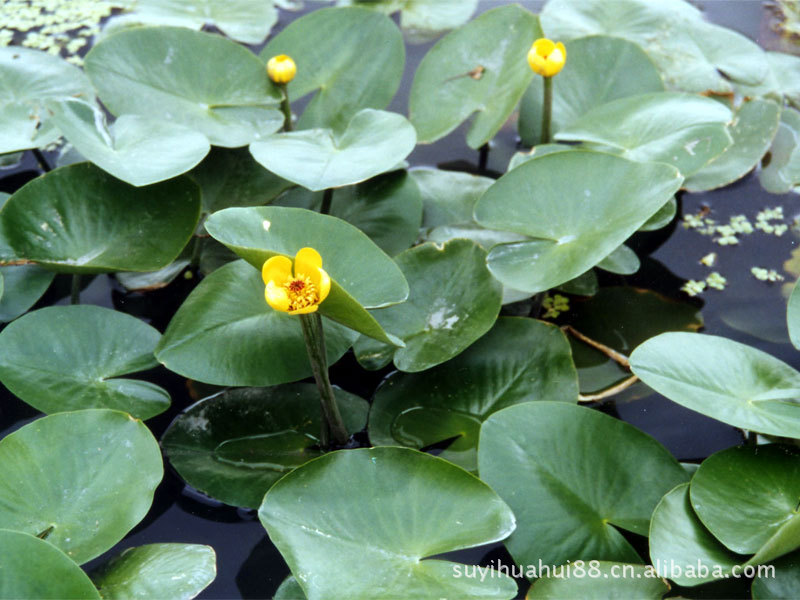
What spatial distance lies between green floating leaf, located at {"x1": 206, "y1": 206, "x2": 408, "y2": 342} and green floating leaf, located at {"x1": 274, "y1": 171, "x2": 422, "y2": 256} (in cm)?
38

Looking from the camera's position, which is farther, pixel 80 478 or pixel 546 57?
pixel 546 57

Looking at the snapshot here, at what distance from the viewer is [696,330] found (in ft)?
4.96

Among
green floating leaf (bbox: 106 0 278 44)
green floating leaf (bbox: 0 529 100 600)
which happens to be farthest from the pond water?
green floating leaf (bbox: 106 0 278 44)

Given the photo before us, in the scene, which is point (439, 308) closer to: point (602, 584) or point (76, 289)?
point (602, 584)

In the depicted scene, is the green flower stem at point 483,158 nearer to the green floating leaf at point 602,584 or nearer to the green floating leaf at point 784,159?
the green floating leaf at point 784,159

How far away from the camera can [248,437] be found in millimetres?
1310

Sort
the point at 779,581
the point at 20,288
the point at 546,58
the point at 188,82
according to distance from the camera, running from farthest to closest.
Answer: the point at 188,82 < the point at 546,58 < the point at 20,288 < the point at 779,581

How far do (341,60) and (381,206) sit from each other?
1.45 feet

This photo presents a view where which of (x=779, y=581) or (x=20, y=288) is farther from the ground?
(x=20, y=288)

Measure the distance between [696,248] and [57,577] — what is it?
1.47 metres

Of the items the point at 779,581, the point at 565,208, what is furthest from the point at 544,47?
the point at 779,581

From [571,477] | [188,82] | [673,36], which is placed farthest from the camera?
[673,36]

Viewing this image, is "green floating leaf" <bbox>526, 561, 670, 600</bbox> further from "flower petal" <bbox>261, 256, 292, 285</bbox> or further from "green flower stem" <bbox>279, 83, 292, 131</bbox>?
"green flower stem" <bbox>279, 83, 292, 131</bbox>

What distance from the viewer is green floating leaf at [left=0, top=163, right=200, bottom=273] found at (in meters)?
1.40
